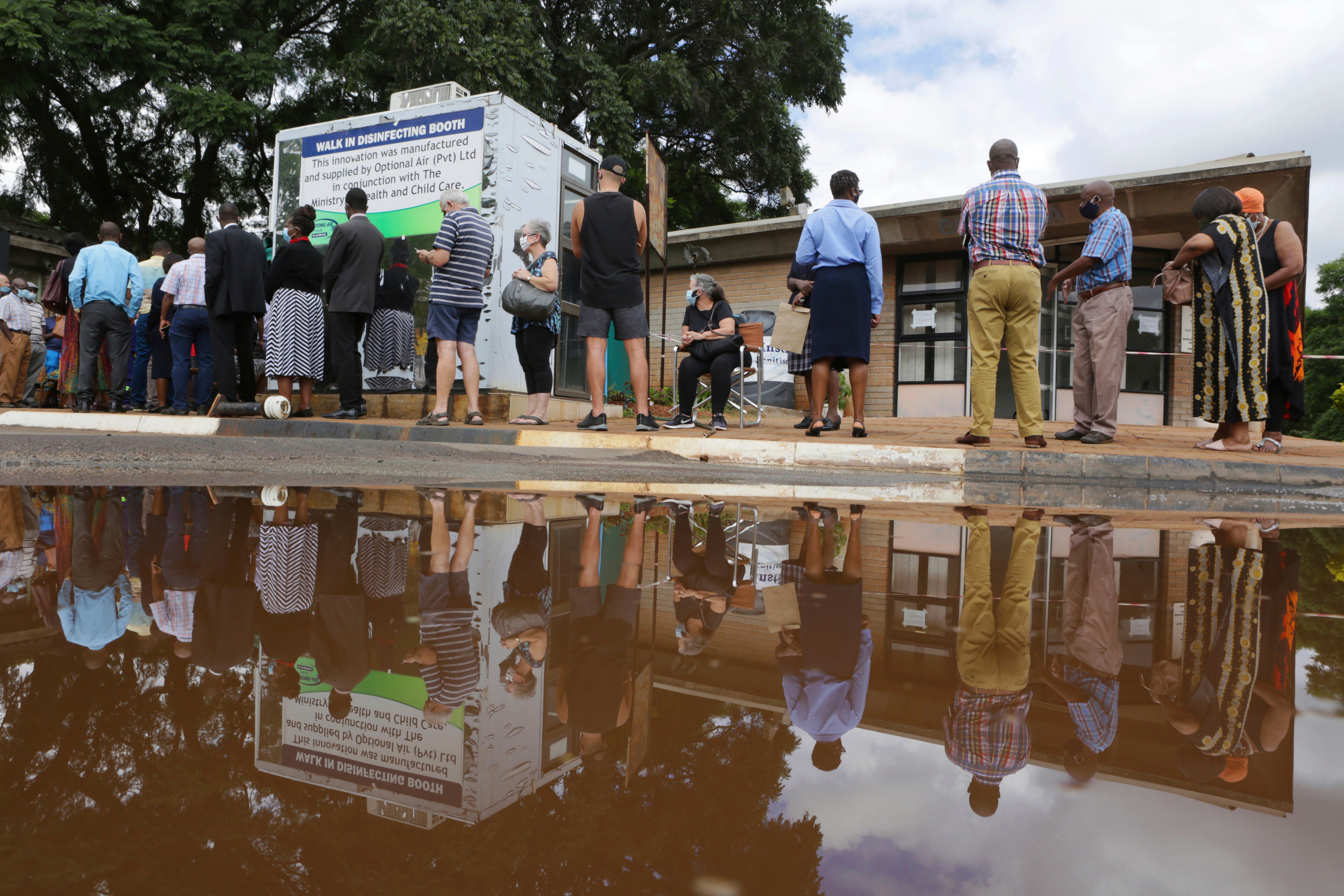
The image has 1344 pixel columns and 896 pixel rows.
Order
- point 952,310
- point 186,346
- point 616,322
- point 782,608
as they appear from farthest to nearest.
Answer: point 952,310
point 186,346
point 616,322
point 782,608

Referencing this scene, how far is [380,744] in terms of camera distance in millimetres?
1067

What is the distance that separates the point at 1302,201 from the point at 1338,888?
47.6ft

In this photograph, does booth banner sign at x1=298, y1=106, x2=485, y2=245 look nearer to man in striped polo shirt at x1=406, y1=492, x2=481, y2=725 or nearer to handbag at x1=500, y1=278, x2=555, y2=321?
handbag at x1=500, y1=278, x2=555, y2=321

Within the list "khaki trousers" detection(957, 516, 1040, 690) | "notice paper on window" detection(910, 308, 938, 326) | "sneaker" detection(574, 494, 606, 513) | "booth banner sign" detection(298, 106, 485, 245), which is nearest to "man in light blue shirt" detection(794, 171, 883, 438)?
"sneaker" detection(574, 494, 606, 513)

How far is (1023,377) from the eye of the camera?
19.4ft

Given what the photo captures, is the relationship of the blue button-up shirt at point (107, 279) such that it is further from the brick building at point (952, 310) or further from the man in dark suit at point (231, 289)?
the brick building at point (952, 310)

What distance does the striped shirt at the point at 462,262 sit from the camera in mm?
6945

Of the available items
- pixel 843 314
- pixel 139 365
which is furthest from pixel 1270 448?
pixel 139 365

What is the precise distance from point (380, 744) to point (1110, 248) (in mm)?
6762

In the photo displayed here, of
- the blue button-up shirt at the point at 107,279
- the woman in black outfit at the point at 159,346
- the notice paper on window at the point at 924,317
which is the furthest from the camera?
the notice paper on window at the point at 924,317

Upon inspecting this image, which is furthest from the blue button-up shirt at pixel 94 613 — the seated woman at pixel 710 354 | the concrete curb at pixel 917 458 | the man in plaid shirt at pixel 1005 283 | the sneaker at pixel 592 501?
the seated woman at pixel 710 354

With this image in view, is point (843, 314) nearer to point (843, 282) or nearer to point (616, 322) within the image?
point (843, 282)

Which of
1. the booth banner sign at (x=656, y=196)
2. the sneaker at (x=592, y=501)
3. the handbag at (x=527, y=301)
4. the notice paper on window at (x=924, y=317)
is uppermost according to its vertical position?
the booth banner sign at (x=656, y=196)

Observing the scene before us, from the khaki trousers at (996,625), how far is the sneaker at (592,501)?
1573 mm
